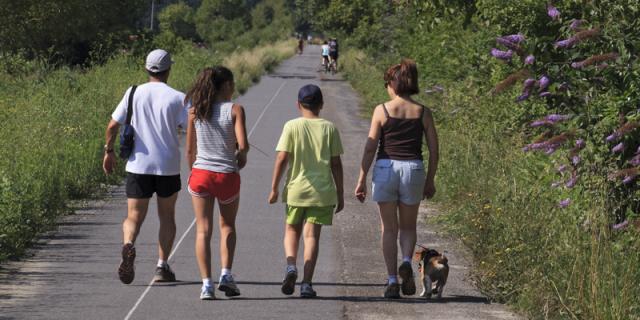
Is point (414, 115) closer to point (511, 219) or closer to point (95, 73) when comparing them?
point (511, 219)

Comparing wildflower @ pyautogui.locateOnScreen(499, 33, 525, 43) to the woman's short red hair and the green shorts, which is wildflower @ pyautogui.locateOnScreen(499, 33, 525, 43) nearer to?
the woman's short red hair

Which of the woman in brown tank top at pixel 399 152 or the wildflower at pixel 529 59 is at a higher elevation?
the wildflower at pixel 529 59

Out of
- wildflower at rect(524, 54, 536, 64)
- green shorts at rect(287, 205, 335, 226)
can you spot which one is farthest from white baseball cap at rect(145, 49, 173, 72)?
wildflower at rect(524, 54, 536, 64)

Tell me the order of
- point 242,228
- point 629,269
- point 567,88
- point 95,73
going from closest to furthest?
point 629,269
point 567,88
point 242,228
point 95,73

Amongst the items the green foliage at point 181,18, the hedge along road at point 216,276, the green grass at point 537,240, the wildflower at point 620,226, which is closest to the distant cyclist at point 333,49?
the hedge along road at point 216,276

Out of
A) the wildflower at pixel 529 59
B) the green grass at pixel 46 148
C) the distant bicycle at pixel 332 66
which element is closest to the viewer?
the wildflower at pixel 529 59

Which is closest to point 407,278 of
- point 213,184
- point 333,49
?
point 213,184

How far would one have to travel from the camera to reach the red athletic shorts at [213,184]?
Result: 358 inches

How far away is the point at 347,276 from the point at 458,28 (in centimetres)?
1648

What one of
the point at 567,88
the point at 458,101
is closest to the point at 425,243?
the point at 567,88

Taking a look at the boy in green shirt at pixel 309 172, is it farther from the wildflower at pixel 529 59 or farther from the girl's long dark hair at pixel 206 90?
the wildflower at pixel 529 59

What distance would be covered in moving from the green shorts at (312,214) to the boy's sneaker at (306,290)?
1.46 feet

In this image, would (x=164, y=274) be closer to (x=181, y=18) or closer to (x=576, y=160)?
(x=576, y=160)

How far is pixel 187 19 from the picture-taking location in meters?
122
